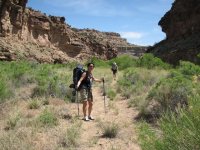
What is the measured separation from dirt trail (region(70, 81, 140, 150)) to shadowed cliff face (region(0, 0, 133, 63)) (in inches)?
1580

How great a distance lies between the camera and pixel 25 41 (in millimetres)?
65875

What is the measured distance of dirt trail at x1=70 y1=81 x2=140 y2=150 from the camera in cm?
916

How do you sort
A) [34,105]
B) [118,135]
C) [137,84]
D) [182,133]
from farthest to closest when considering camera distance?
[137,84] → [34,105] → [118,135] → [182,133]

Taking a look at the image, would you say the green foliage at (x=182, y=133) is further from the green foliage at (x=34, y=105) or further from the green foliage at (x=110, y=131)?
the green foliage at (x=34, y=105)

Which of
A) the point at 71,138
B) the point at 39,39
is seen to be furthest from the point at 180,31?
the point at 71,138

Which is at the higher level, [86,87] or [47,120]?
[86,87]

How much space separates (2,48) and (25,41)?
→ 11.7m

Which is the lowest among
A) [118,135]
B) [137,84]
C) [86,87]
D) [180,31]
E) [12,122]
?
[118,135]

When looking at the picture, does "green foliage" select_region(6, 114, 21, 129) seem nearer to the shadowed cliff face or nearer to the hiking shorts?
the hiking shorts

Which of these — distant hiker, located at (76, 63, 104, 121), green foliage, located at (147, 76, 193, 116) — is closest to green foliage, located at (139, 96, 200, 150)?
green foliage, located at (147, 76, 193, 116)

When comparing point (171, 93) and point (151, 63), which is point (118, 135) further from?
point (151, 63)

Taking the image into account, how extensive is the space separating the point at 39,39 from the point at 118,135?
6346 centimetres

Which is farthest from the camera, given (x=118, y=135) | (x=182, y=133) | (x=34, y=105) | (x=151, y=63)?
(x=151, y=63)

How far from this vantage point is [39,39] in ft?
237
